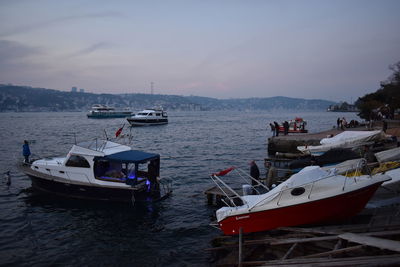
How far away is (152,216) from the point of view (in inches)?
571

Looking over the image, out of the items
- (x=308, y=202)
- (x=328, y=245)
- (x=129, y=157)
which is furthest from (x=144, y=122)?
(x=328, y=245)

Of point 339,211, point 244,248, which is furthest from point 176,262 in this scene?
point 339,211

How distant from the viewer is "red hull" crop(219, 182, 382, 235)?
9.18m

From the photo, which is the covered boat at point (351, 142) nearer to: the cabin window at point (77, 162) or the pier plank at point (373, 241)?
the pier plank at point (373, 241)

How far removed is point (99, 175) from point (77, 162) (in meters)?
1.41

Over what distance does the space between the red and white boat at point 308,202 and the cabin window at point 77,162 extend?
29.3ft

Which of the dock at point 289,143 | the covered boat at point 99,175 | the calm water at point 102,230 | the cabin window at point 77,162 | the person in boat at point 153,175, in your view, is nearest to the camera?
the calm water at point 102,230

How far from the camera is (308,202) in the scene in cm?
923

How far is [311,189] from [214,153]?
81.1ft

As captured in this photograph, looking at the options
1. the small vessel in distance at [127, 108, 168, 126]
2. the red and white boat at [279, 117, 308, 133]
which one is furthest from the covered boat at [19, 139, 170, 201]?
the small vessel in distance at [127, 108, 168, 126]

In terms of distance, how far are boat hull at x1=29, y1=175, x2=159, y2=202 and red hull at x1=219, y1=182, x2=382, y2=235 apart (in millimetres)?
6518

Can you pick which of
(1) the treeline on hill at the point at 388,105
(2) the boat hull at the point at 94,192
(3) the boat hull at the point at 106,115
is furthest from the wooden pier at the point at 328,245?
(3) the boat hull at the point at 106,115

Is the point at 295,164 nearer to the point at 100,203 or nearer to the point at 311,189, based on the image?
the point at 311,189

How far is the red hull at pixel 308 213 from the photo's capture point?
9180mm
